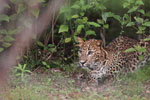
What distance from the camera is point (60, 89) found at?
5633mm

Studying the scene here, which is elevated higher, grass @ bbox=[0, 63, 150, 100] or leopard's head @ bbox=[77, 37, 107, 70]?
leopard's head @ bbox=[77, 37, 107, 70]

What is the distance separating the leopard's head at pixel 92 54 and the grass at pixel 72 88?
480 millimetres

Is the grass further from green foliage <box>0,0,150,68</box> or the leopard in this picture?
green foliage <box>0,0,150,68</box>

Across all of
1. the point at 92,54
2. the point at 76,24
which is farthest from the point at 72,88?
the point at 76,24

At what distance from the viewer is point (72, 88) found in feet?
18.4

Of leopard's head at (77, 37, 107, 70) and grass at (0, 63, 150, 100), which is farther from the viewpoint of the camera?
leopard's head at (77, 37, 107, 70)

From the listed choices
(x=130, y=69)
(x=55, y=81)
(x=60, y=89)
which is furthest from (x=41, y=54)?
(x=130, y=69)

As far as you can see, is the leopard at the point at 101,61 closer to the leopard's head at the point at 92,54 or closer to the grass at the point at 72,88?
the leopard's head at the point at 92,54

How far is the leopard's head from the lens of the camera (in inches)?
242

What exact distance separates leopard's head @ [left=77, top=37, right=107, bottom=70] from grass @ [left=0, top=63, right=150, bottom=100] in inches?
18.9

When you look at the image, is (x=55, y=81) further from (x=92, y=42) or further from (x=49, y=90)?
(x=92, y=42)

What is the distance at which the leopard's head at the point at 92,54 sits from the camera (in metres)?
6.14

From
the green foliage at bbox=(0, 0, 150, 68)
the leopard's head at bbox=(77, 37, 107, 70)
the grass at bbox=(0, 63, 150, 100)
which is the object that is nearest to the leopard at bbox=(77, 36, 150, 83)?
the leopard's head at bbox=(77, 37, 107, 70)

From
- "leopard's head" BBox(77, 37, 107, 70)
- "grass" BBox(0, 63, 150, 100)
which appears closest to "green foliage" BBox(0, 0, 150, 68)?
"leopard's head" BBox(77, 37, 107, 70)
